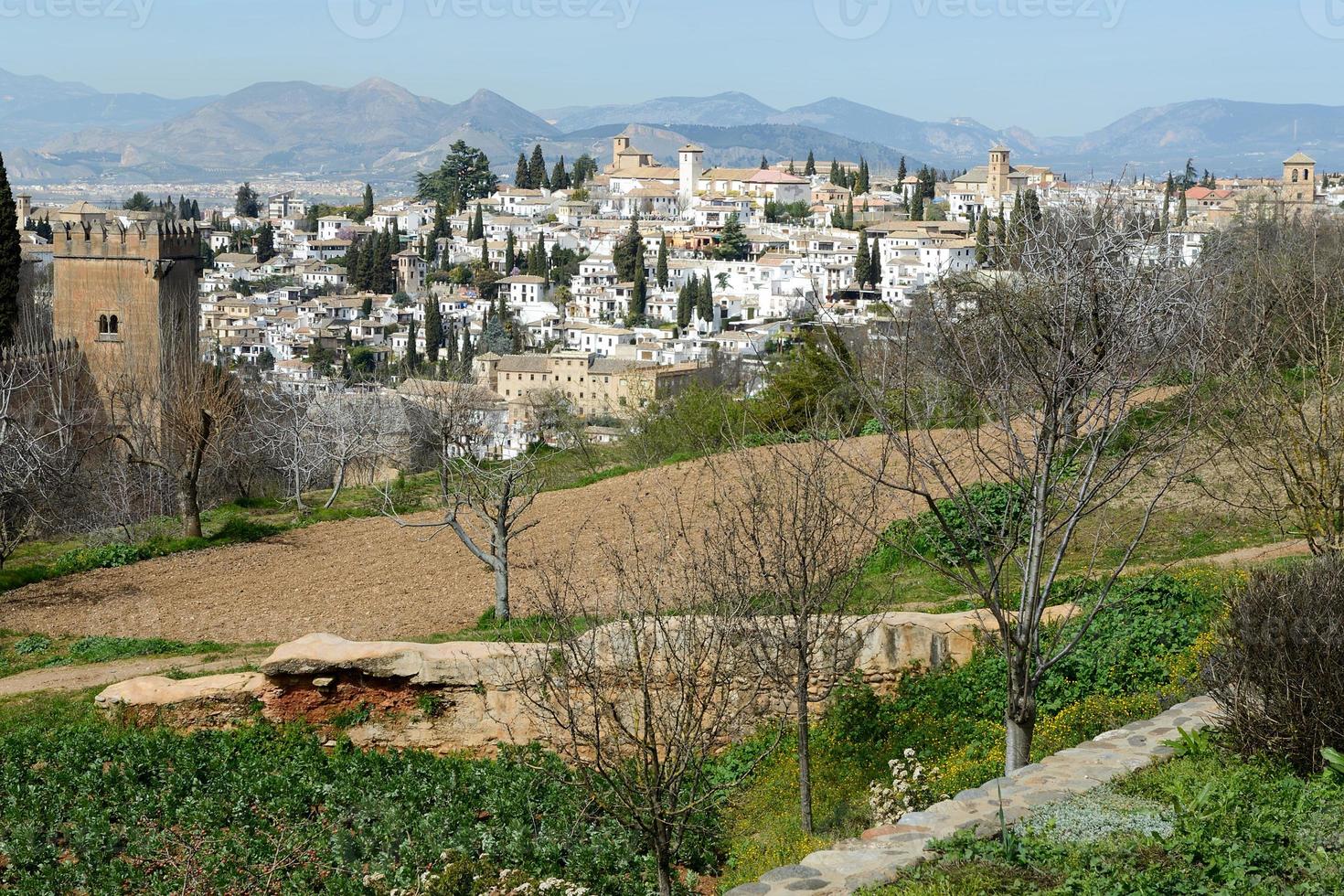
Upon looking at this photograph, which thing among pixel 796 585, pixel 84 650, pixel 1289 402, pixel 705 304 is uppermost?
pixel 1289 402

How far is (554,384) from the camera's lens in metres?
76.9

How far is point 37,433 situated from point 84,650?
11.3 m

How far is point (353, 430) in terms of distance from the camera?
2528cm

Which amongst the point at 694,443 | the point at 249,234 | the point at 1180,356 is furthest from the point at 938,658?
the point at 249,234

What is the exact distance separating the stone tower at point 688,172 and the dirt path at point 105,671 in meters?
142

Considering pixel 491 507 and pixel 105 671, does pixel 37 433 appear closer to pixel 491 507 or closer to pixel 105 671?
pixel 491 507

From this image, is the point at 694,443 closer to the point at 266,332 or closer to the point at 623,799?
the point at 623,799

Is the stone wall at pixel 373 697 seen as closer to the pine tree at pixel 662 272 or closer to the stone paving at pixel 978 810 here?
the stone paving at pixel 978 810

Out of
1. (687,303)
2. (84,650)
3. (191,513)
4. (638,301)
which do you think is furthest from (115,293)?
(638,301)

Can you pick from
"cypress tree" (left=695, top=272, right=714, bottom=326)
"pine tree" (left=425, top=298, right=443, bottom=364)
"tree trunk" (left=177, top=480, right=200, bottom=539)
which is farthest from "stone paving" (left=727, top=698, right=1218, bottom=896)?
"cypress tree" (left=695, top=272, right=714, bottom=326)

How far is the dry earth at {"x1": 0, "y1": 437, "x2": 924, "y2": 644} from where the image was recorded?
13.1m

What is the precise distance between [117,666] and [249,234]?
489 ft

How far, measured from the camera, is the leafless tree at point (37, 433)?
1834cm

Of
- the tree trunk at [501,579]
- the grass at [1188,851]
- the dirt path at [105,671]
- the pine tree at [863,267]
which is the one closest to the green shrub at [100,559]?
the dirt path at [105,671]
